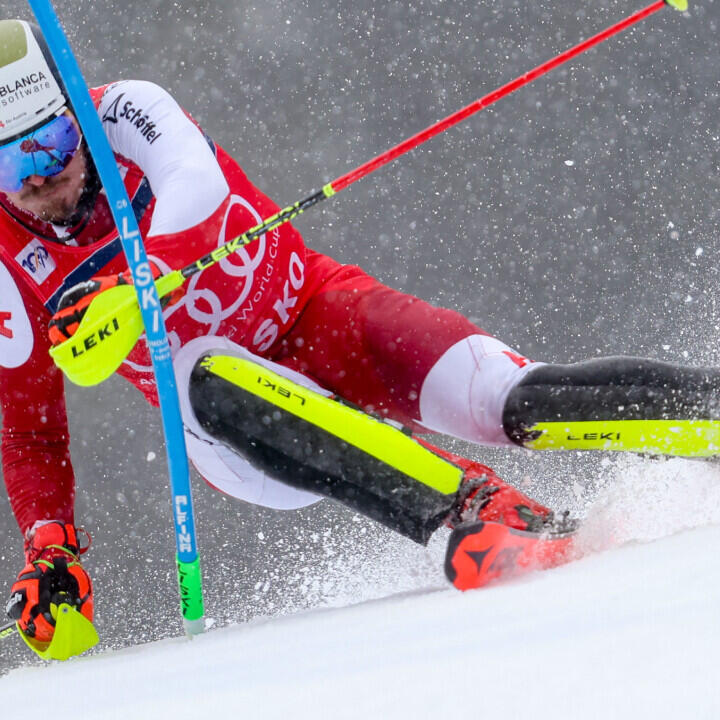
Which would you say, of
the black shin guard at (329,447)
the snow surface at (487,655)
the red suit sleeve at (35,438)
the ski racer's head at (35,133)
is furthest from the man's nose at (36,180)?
the snow surface at (487,655)

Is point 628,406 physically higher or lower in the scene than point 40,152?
lower

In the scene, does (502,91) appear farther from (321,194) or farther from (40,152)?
(40,152)

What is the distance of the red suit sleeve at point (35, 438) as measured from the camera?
150cm

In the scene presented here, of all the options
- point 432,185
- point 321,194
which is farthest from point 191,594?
point 432,185

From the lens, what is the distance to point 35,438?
5.08 ft

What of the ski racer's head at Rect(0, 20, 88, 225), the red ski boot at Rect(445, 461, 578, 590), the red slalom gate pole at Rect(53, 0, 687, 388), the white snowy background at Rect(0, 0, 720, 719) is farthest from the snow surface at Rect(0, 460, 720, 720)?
the white snowy background at Rect(0, 0, 720, 719)

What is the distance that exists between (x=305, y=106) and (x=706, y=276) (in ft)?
3.96

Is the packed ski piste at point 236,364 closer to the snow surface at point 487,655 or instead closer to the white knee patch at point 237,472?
the white knee patch at point 237,472

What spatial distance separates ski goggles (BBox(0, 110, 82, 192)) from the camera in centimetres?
130

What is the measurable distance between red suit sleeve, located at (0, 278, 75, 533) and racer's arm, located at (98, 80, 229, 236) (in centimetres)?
30

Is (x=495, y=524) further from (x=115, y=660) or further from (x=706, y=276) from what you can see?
(x=706, y=276)

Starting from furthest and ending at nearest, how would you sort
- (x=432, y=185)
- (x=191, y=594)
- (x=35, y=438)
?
(x=432, y=185), (x=35, y=438), (x=191, y=594)

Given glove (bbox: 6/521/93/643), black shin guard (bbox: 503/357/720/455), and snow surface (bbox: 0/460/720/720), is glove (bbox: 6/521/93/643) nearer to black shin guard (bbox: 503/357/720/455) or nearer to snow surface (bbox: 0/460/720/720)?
snow surface (bbox: 0/460/720/720)

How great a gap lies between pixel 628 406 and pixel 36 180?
0.81m
